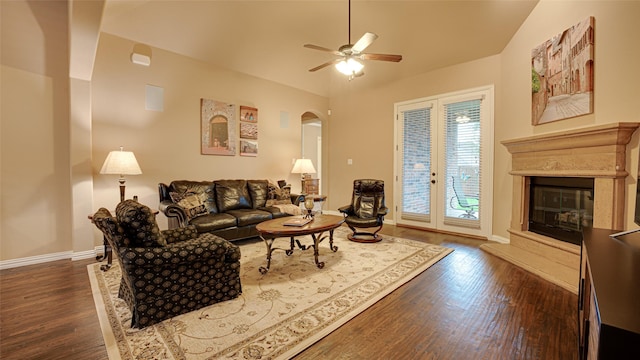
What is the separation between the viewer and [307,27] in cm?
432

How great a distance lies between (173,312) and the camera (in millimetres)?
2109

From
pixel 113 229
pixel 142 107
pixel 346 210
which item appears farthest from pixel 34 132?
pixel 346 210

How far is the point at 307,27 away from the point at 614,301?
182 inches

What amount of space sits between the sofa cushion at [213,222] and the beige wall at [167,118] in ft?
3.24

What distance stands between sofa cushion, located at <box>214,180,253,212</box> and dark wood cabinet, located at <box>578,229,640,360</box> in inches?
167

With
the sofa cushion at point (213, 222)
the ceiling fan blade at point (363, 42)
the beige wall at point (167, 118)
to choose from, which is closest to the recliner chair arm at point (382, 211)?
the sofa cushion at point (213, 222)

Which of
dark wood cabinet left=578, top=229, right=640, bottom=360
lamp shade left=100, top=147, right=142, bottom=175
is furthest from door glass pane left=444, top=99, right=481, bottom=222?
lamp shade left=100, top=147, right=142, bottom=175

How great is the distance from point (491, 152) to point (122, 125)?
5763mm

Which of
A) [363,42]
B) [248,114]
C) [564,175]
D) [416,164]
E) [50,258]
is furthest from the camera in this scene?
Answer: [416,164]

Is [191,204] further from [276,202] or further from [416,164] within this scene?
[416,164]

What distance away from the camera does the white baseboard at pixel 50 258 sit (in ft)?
10.5

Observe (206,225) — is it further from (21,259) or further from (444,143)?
(444,143)

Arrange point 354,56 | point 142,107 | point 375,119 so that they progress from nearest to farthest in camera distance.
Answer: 1. point 354,56
2. point 142,107
3. point 375,119

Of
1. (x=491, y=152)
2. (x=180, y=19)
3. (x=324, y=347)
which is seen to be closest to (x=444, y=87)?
(x=491, y=152)
